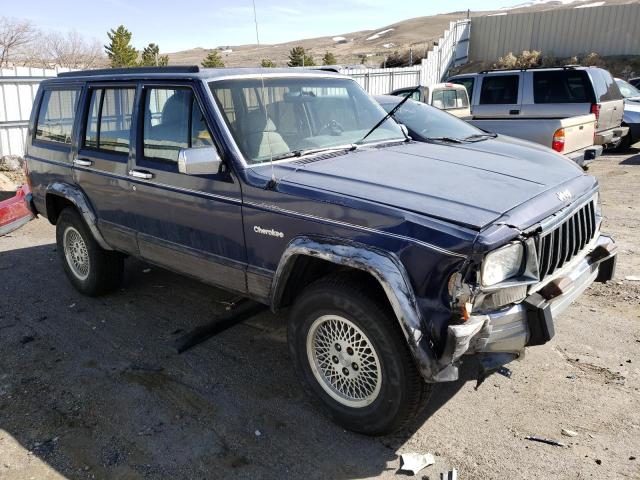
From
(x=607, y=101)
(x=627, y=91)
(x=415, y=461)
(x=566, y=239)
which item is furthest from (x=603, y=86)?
(x=415, y=461)

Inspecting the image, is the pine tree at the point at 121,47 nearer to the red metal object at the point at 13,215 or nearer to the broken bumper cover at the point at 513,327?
the red metal object at the point at 13,215

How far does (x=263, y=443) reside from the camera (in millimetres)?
3213

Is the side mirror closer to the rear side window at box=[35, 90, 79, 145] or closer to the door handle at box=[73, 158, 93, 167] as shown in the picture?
the door handle at box=[73, 158, 93, 167]

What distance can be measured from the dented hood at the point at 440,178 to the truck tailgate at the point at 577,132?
4075 mm

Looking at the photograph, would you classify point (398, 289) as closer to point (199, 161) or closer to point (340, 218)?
point (340, 218)

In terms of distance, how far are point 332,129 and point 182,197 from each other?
3.97 ft

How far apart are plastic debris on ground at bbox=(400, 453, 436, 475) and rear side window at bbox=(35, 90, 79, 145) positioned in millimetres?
4011

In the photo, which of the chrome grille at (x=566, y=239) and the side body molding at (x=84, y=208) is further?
the side body molding at (x=84, y=208)

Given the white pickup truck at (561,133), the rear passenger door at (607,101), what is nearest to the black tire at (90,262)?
the white pickup truck at (561,133)

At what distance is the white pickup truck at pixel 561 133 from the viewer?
25.3ft

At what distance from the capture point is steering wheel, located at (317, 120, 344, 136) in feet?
13.3

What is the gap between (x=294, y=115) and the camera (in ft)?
13.1

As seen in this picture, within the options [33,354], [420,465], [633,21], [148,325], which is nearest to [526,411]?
[420,465]

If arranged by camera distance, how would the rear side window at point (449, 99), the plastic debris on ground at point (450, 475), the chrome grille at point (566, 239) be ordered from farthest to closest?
the rear side window at point (449, 99) < the chrome grille at point (566, 239) < the plastic debris on ground at point (450, 475)
